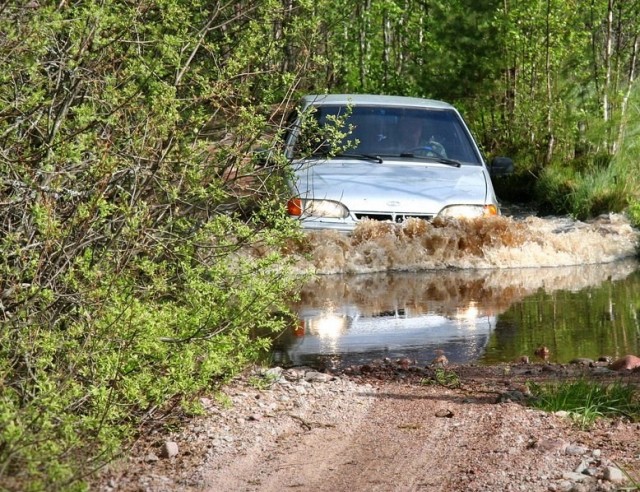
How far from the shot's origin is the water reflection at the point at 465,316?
945 cm

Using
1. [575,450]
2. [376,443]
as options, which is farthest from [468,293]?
[575,450]

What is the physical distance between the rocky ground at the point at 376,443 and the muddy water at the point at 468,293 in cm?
113

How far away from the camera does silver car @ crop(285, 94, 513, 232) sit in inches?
531

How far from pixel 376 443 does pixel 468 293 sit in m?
6.68

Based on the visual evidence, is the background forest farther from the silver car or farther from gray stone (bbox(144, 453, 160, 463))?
the silver car

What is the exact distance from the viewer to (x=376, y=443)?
6270 millimetres

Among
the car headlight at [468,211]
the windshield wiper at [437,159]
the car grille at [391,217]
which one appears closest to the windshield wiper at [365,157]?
the windshield wiper at [437,159]

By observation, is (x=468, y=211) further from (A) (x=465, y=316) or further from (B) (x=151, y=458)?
(B) (x=151, y=458)

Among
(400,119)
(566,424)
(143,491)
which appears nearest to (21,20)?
(143,491)

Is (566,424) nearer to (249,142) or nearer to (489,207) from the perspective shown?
(249,142)

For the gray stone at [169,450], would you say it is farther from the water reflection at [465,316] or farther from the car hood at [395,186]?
the car hood at [395,186]

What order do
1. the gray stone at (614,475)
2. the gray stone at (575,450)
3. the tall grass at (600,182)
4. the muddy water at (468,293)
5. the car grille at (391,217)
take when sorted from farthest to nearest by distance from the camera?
the tall grass at (600,182)
the car grille at (391,217)
the muddy water at (468,293)
the gray stone at (575,450)
the gray stone at (614,475)

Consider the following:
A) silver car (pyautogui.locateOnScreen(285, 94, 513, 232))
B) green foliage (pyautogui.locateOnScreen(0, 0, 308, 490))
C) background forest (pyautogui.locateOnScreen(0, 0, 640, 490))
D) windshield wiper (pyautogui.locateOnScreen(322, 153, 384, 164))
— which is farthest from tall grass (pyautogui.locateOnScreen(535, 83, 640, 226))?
green foliage (pyautogui.locateOnScreen(0, 0, 308, 490))

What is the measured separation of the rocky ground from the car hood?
5.79 m
